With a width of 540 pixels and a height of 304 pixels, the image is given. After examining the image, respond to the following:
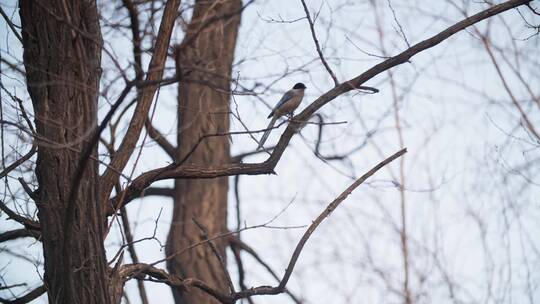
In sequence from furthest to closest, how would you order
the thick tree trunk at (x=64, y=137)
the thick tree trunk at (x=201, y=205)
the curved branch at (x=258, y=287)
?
the thick tree trunk at (x=201, y=205) < the curved branch at (x=258, y=287) < the thick tree trunk at (x=64, y=137)

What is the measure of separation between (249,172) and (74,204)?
1027 mm

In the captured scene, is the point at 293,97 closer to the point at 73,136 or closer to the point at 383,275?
the point at 383,275

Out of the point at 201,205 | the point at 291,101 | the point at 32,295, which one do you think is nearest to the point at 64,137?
the point at 32,295

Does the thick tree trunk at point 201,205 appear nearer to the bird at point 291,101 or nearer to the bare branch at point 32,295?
the bird at point 291,101

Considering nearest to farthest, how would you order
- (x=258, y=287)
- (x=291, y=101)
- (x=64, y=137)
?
(x=64, y=137)
(x=258, y=287)
(x=291, y=101)

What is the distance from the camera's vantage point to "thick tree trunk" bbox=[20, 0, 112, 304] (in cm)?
339

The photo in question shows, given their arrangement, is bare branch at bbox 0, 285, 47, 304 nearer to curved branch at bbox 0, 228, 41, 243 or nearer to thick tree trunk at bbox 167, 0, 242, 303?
curved branch at bbox 0, 228, 41, 243

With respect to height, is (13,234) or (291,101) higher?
(291,101)

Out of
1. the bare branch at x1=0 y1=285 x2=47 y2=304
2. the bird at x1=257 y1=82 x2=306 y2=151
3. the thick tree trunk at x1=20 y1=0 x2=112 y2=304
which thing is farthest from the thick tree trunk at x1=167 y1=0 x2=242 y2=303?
the thick tree trunk at x1=20 y1=0 x2=112 y2=304

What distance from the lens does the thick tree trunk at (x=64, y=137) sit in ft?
11.1

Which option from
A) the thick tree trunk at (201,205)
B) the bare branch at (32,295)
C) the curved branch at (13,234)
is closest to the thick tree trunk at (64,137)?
the bare branch at (32,295)

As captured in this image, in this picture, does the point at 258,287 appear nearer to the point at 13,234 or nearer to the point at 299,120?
the point at 299,120

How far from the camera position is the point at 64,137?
3486 millimetres

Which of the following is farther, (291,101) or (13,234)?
(291,101)
